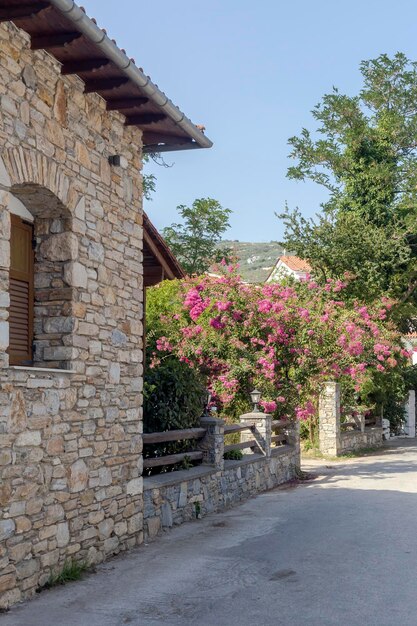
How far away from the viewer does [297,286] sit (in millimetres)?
22594

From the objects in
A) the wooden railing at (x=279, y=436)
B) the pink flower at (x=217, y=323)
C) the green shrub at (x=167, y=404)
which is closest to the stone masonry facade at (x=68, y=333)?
the green shrub at (x=167, y=404)

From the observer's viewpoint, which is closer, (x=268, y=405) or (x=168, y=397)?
(x=168, y=397)

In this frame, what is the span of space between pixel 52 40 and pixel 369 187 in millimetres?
22551

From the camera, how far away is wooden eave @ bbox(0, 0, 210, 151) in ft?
21.8

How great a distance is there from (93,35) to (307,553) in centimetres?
603

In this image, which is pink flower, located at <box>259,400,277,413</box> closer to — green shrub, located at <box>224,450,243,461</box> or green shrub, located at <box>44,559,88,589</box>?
green shrub, located at <box>224,450,243,461</box>

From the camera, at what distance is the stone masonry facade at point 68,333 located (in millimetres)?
6828

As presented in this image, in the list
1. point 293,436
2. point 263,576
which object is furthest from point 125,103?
point 293,436

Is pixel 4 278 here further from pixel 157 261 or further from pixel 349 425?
pixel 349 425

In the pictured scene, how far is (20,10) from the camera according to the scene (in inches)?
260

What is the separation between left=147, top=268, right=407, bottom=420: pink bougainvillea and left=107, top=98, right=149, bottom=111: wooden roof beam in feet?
29.5

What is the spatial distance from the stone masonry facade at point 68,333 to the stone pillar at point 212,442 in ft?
10.1

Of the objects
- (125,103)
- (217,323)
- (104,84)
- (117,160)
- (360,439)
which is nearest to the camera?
(104,84)

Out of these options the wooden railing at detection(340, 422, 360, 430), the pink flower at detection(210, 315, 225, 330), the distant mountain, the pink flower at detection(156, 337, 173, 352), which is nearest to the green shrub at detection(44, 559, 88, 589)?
the pink flower at detection(210, 315, 225, 330)
